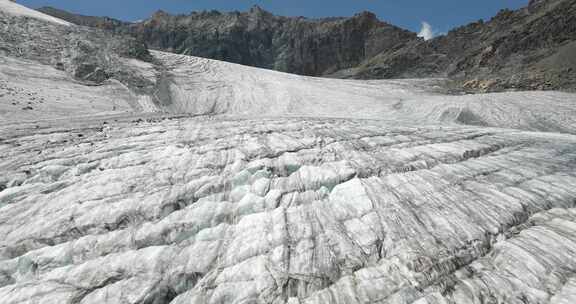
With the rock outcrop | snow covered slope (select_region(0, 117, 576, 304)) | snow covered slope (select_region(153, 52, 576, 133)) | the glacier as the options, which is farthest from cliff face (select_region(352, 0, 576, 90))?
the rock outcrop

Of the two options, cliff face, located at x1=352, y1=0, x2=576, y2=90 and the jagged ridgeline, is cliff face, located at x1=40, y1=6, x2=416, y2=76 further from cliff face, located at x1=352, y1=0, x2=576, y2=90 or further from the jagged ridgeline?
cliff face, located at x1=352, y1=0, x2=576, y2=90

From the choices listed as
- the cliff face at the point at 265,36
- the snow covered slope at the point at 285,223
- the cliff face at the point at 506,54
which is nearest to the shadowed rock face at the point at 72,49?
the snow covered slope at the point at 285,223

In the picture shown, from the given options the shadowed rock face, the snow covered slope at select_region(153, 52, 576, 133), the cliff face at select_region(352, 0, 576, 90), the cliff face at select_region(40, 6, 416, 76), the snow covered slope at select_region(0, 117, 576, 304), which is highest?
the cliff face at select_region(40, 6, 416, 76)

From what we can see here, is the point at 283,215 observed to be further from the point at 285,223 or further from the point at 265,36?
the point at 265,36

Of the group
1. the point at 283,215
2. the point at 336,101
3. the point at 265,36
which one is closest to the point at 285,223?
the point at 283,215

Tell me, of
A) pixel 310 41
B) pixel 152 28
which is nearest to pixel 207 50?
pixel 152 28
